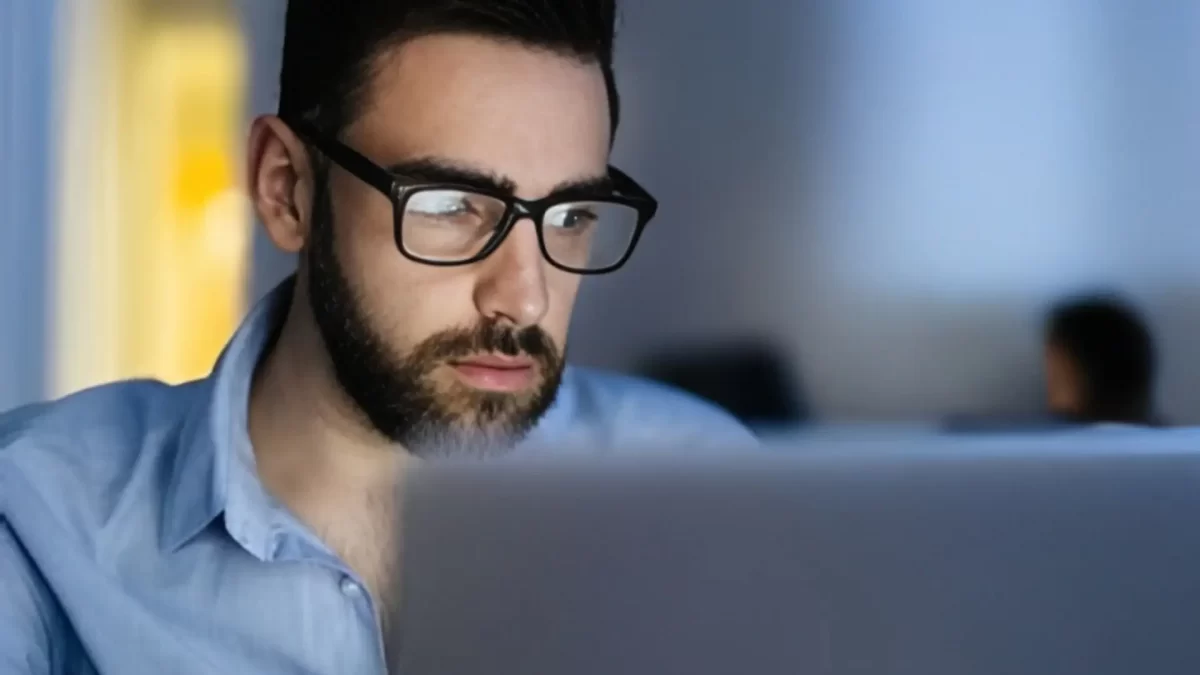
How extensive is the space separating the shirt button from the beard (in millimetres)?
110

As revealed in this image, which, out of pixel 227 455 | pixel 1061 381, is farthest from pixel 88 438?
pixel 1061 381

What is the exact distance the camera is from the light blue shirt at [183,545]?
788mm

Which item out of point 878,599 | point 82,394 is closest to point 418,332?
point 82,394

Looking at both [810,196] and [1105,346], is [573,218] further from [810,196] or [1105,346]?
[1105,346]

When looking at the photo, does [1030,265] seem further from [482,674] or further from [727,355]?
[482,674]

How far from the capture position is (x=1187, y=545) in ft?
1.97

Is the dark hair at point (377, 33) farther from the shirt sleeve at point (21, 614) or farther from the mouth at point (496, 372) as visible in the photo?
the shirt sleeve at point (21, 614)

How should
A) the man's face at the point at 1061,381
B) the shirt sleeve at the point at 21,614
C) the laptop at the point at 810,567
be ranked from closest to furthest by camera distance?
1. the laptop at the point at 810,567
2. the shirt sleeve at the point at 21,614
3. the man's face at the point at 1061,381

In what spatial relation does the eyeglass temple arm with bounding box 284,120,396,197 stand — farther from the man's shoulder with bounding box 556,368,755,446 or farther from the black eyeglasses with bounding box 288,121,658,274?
the man's shoulder with bounding box 556,368,755,446

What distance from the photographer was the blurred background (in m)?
0.92

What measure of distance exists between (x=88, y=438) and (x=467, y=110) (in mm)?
403

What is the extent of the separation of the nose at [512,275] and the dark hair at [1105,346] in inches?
17.5

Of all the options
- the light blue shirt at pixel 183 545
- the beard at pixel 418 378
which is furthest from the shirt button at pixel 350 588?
the beard at pixel 418 378

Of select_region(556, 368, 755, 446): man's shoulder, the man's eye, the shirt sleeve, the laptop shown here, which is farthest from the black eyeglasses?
the shirt sleeve
